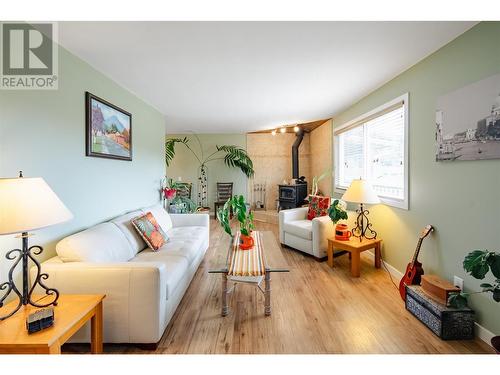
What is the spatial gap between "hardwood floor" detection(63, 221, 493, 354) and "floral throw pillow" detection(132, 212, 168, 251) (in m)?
0.60

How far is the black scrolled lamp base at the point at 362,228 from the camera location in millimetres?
2936

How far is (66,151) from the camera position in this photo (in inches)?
75.7

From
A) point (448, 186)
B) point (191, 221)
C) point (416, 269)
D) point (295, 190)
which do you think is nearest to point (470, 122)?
point (448, 186)

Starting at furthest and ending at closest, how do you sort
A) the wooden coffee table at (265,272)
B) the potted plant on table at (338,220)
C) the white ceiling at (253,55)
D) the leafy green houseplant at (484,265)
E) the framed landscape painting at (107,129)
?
the potted plant on table at (338,220) → the framed landscape painting at (107,129) → the wooden coffee table at (265,272) → the white ceiling at (253,55) → the leafy green houseplant at (484,265)

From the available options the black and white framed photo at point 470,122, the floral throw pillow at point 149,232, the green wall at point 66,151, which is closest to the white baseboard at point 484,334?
the black and white framed photo at point 470,122

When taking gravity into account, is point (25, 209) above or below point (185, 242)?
above

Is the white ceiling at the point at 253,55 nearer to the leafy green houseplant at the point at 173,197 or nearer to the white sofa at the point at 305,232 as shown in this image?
the leafy green houseplant at the point at 173,197

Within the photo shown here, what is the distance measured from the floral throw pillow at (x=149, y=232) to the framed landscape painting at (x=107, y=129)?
31.5 inches

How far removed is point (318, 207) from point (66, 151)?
10.8ft

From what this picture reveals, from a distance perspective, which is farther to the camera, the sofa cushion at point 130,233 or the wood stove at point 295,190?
the wood stove at point 295,190

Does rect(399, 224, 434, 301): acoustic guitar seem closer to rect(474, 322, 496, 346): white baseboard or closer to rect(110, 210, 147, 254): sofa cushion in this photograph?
rect(474, 322, 496, 346): white baseboard

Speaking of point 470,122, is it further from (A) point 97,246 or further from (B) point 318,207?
(A) point 97,246

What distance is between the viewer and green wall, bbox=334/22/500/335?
1578 millimetres

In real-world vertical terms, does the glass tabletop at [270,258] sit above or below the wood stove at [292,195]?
below
